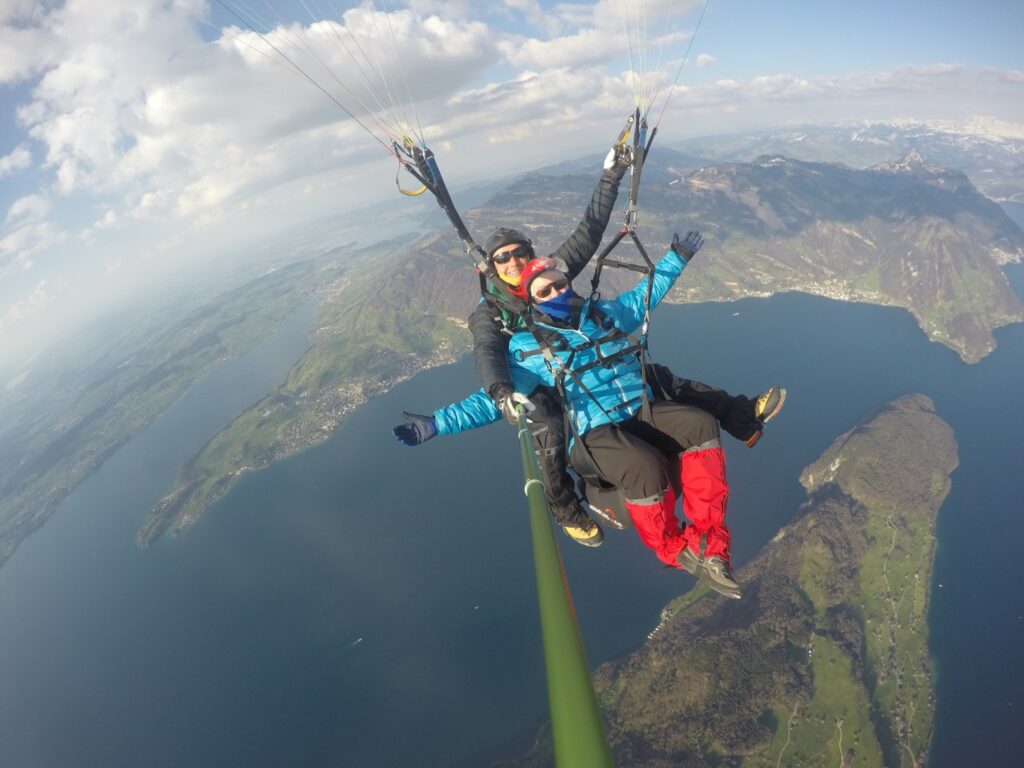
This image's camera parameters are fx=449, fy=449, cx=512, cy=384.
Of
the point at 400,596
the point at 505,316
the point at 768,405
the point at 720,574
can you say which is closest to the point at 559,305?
the point at 505,316

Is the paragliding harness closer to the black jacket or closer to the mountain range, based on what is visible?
the black jacket

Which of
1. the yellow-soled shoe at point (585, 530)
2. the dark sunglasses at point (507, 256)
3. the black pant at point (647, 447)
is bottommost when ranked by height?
the yellow-soled shoe at point (585, 530)

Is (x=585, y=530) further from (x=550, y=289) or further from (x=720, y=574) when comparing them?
(x=550, y=289)

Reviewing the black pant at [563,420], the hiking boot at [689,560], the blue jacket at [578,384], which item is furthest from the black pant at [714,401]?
the hiking boot at [689,560]

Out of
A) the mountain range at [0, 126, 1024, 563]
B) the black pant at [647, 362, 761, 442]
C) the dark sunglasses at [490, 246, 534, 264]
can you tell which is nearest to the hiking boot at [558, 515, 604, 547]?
the black pant at [647, 362, 761, 442]

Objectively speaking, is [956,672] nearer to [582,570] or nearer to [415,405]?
[582,570]

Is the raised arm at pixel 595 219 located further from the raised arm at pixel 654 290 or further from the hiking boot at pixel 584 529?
the hiking boot at pixel 584 529

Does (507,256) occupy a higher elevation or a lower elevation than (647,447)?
higher
